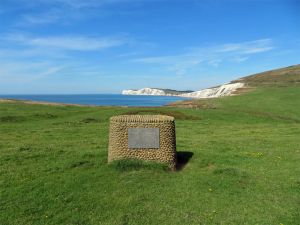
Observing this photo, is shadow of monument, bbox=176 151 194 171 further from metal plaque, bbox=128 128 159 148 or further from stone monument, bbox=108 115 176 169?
metal plaque, bbox=128 128 159 148

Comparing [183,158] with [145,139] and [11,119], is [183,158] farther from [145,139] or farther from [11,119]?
[11,119]

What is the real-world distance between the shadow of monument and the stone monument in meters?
0.82

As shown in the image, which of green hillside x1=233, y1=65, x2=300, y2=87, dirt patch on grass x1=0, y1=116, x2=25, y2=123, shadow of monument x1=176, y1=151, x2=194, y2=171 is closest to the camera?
shadow of monument x1=176, y1=151, x2=194, y2=171

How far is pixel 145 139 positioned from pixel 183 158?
322cm

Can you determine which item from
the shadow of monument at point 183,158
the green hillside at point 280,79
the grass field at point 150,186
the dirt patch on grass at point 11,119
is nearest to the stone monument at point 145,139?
the grass field at point 150,186

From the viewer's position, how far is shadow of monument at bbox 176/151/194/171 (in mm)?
16159

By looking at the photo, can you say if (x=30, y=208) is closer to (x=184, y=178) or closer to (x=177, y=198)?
(x=177, y=198)

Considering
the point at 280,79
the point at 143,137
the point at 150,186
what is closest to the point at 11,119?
the point at 143,137

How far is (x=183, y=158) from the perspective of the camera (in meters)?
17.4

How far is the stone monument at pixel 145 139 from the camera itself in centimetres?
1524

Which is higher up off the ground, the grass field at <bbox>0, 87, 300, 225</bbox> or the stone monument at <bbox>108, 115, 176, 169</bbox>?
the stone monument at <bbox>108, 115, 176, 169</bbox>

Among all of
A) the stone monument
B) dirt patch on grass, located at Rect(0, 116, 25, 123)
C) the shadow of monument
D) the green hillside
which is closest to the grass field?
the shadow of monument

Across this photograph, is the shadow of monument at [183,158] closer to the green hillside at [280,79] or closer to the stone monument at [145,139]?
the stone monument at [145,139]

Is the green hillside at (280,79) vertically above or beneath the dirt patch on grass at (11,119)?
above
